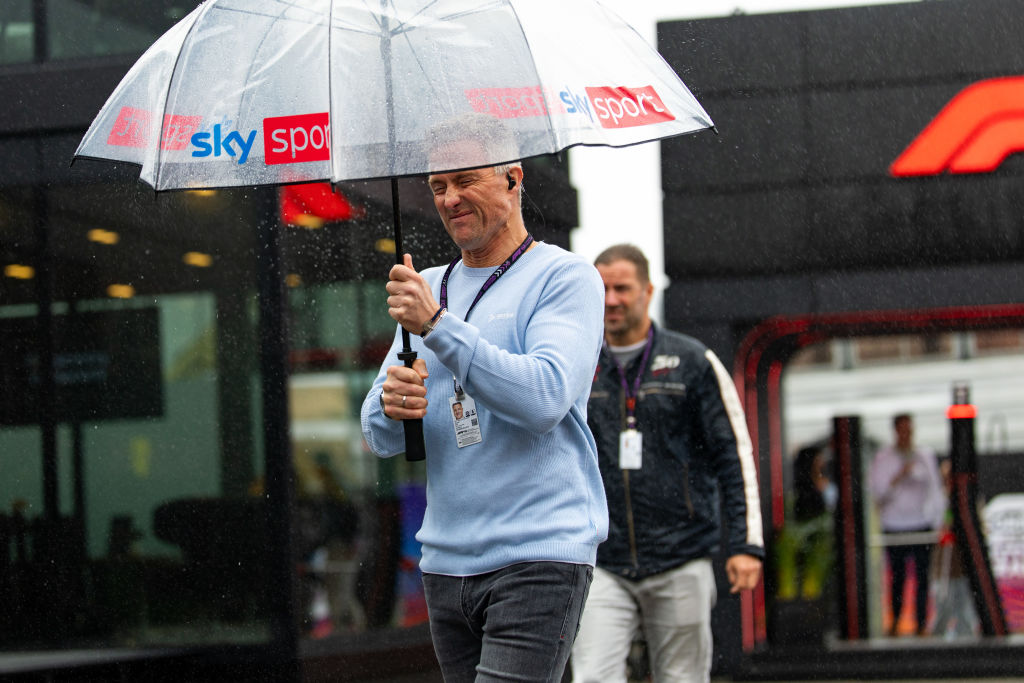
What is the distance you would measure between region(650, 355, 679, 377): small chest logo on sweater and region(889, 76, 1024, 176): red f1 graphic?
3.91 metres

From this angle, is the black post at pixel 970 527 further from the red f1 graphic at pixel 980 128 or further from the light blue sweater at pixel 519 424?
the light blue sweater at pixel 519 424

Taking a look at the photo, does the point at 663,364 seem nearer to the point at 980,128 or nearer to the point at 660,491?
the point at 660,491

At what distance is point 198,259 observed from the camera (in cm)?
528

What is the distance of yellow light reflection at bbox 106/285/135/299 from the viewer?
5.11 metres

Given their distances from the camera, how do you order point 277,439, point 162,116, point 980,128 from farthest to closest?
point 980,128 → point 277,439 → point 162,116

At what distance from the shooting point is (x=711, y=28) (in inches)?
316

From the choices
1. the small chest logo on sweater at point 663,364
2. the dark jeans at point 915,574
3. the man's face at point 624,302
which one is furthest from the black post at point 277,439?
the dark jeans at point 915,574

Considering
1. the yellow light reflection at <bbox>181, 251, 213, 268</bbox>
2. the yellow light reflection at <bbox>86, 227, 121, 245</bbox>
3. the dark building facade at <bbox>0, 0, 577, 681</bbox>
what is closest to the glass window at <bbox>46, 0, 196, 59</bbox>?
the dark building facade at <bbox>0, 0, 577, 681</bbox>

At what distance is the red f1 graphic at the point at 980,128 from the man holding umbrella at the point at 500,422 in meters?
5.71

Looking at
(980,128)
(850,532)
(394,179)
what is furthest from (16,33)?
(850,532)

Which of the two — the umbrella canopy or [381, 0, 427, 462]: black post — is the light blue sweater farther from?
the umbrella canopy

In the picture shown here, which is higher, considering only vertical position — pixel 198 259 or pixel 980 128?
pixel 980 128

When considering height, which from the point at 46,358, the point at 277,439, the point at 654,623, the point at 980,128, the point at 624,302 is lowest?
the point at 654,623

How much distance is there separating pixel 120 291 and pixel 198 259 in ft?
A: 1.08
